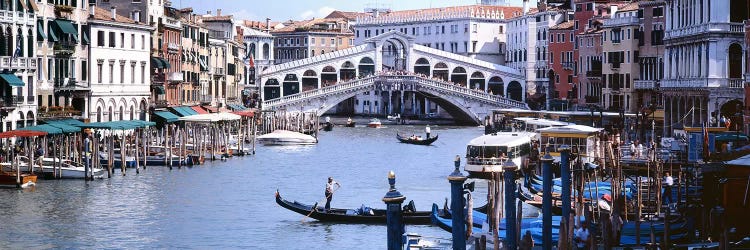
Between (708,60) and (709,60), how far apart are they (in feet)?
0.26

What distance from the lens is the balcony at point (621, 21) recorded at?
38.2m

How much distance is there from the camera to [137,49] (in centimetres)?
3359

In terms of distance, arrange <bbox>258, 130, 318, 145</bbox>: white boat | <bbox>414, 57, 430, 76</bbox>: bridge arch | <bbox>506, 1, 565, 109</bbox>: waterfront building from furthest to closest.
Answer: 1. <bbox>414, 57, 430, 76</bbox>: bridge arch
2. <bbox>506, 1, 565, 109</bbox>: waterfront building
3. <bbox>258, 130, 318, 145</bbox>: white boat

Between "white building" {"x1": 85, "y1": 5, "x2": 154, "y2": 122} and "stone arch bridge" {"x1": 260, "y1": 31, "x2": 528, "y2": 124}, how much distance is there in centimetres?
1620

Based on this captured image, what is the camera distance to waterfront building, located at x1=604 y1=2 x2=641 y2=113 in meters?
38.4

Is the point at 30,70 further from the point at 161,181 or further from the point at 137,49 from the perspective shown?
the point at 137,49

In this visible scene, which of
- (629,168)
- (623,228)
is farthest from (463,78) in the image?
(623,228)

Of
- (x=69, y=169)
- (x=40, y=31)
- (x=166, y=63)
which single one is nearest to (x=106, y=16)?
(x=166, y=63)

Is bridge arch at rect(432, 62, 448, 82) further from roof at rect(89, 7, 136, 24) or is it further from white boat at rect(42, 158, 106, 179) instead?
white boat at rect(42, 158, 106, 179)

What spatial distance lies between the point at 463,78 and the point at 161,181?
32.6m

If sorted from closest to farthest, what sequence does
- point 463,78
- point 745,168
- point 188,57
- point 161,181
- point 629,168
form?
1. point 745,168
2. point 629,168
3. point 161,181
4. point 188,57
5. point 463,78

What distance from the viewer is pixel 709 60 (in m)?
26.4

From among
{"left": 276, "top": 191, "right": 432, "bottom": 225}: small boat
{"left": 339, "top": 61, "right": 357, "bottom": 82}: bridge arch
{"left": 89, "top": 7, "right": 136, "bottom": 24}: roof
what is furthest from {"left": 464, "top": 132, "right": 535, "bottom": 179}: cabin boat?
{"left": 339, "top": 61, "right": 357, "bottom": 82}: bridge arch

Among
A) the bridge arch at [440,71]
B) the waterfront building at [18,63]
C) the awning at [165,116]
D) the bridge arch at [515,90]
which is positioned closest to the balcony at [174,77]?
the awning at [165,116]
